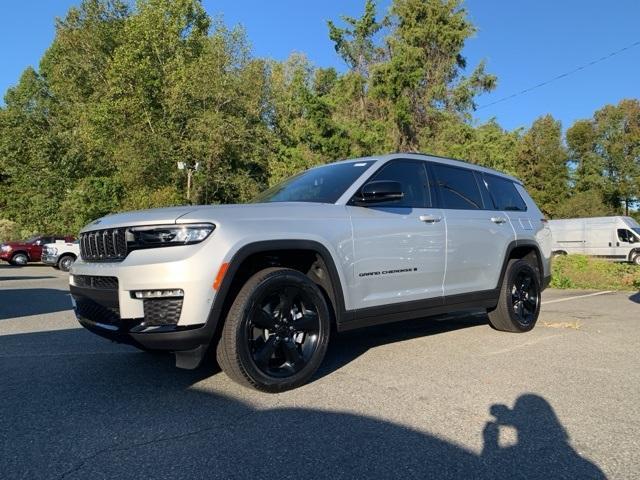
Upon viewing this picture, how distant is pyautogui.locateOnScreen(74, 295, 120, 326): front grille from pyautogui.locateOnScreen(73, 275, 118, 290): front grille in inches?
4.5

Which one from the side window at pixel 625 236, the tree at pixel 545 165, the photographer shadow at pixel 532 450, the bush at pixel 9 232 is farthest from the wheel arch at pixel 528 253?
the tree at pixel 545 165

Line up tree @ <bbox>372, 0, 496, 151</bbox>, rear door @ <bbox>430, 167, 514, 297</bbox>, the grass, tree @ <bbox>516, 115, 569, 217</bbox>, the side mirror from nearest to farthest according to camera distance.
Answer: the side mirror → rear door @ <bbox>430, 167, 514, 297</bbox> → the grass → tree @ <bbox>372, 0, 496, 151</bbox> → tree @ <bbox>516, 115, 569, 217</bbox>

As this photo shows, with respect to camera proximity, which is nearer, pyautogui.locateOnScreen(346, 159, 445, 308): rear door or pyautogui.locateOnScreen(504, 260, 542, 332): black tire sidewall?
A: pyautogui.locateOnScreen(346, 159, 445, 308): rear door

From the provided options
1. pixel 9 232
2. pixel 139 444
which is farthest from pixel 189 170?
pixel 139 444

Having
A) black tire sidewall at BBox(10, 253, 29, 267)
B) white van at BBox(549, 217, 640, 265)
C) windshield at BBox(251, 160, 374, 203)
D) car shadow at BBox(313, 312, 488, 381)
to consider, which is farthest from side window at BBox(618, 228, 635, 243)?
black tire sidewall at BBox(10, 253, 29, 267)

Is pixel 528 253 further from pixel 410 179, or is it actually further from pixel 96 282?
pixel 96 282

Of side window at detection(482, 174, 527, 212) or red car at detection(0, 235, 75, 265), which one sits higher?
side window at detection(482, 174, 527, 212)

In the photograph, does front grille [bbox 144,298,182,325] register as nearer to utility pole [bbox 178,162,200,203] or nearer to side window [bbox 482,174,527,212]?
side window [bbox 482,174,527,212]

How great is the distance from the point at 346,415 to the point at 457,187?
10.4 feet

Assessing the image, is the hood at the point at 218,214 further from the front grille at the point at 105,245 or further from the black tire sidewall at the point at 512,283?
the black tire sidewall at the point at 512,283

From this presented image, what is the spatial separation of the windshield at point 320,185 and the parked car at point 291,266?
18 mm

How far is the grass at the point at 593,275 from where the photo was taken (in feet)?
44.2

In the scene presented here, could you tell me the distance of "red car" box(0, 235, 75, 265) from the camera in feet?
83.9

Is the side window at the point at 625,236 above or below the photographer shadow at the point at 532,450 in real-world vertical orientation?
above
